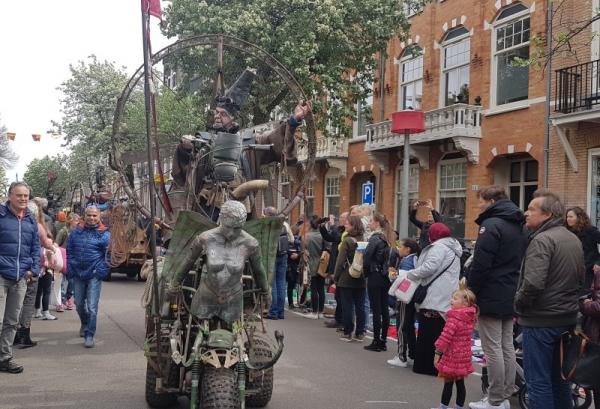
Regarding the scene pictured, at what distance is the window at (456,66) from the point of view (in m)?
18.9

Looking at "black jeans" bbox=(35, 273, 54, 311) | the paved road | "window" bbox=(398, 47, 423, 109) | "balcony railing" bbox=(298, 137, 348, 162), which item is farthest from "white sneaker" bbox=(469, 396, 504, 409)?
"balcony railing" bbox=(298, 137, 348, 162)

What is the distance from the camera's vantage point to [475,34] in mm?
18328

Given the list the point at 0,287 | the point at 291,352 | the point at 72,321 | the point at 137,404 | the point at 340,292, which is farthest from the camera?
the point at 72,321

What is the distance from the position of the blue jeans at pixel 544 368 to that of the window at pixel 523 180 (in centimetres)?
1255

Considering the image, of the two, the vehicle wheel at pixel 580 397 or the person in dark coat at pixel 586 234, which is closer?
the vehicle wheel at pixel 580 397

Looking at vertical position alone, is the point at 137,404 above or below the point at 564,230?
below

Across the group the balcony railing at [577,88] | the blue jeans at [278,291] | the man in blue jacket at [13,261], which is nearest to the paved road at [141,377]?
the man in blue jacket at [13,261]

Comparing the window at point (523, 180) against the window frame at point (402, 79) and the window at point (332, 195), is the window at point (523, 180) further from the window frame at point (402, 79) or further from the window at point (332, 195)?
the window at point (332, 195)

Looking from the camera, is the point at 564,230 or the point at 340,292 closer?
the point at 564,230

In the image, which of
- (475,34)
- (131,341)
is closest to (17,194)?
(131,341)

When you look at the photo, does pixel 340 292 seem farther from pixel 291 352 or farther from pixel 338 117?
pixel 338 117

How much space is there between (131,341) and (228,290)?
4.30 metres

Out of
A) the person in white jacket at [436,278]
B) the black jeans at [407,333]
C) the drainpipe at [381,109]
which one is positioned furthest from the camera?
the drainpipe at [381,109]

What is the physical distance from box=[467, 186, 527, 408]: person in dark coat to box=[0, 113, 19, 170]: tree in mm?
45371
